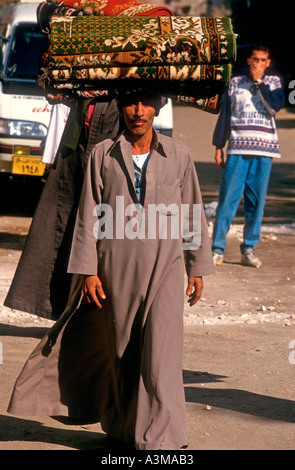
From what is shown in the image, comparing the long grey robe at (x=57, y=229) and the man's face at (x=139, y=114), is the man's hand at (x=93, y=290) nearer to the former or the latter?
the man's face at (x=139, y=114)

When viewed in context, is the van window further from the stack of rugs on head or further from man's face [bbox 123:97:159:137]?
man's face [bbox 123:97:159:137]

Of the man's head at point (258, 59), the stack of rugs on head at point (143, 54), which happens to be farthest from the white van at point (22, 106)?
the stack of rugs on head at point (143, 54)

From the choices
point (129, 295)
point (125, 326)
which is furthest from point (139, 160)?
point (125, 326)

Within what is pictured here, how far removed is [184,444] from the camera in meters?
3.97

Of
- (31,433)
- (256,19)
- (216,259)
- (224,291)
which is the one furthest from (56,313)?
(256,19)

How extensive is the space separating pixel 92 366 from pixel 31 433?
535mm

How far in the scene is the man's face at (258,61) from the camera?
27.8ft

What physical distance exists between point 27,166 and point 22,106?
800 mm

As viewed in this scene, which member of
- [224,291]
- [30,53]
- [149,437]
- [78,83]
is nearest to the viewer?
[149,437]

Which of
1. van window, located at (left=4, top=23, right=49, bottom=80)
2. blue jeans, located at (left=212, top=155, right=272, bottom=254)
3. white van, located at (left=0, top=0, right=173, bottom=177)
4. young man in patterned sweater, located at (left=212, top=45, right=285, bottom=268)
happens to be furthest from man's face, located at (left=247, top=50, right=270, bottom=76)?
van window, located at (left=4, top=23, right=49, bottom=80)

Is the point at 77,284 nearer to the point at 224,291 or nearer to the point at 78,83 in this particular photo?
the point at 78,83

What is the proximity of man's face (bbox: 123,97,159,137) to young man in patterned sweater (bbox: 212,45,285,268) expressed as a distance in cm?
460

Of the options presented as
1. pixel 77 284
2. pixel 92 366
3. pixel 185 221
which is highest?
pixel 185 221

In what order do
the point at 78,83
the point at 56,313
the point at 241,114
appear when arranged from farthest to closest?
1. the point at 241,114
2. the point at 56,313
3. the point at 78,83
